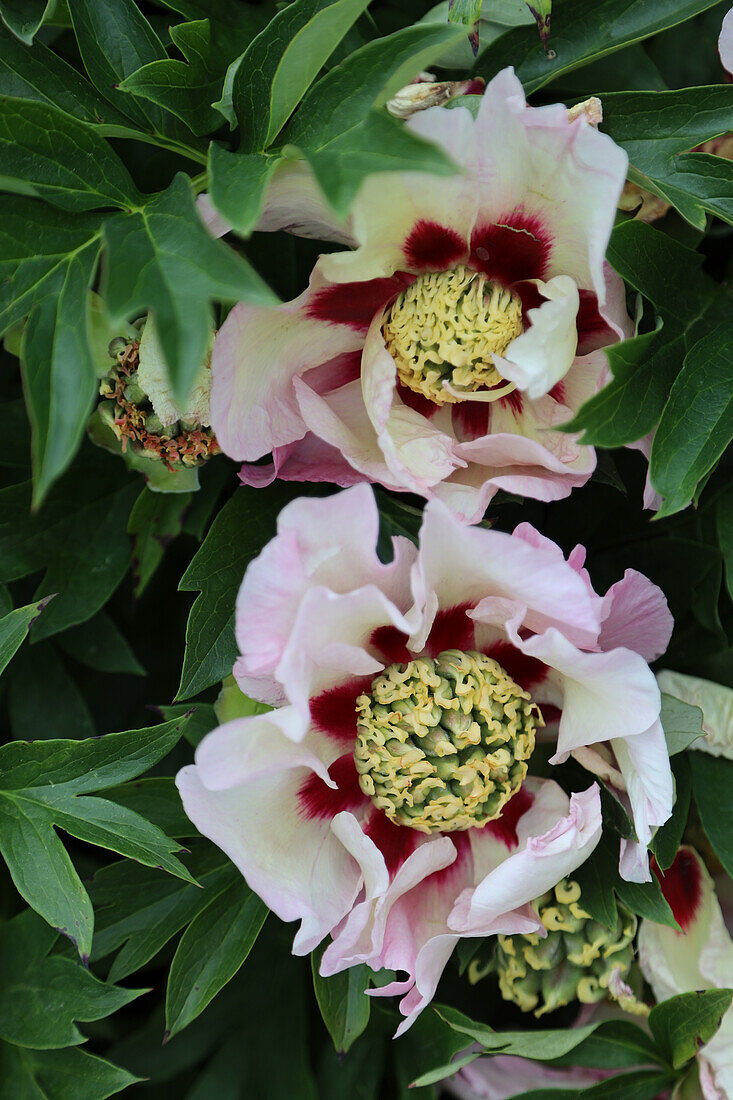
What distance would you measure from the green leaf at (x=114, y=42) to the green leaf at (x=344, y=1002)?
495mm

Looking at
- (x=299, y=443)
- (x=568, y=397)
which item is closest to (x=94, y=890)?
(x=299, y=443)

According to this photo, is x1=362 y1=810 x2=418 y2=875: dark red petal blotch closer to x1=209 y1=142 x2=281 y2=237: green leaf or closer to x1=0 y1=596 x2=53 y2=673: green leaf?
x1=0 y1=596 x2=53 y2=673: green leaf

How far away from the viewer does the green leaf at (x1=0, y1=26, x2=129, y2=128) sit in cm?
53

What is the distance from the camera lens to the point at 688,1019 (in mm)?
649

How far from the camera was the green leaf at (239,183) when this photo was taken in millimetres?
456

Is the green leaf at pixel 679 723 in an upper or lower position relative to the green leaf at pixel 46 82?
lower

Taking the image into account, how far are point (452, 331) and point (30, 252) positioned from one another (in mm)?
205

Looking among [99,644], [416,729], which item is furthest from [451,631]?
[99,644]

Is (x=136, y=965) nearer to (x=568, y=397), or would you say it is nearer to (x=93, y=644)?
(x=93, y=644)

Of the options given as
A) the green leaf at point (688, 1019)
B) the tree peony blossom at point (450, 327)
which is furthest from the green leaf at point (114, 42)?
the green leaf at point (688, 1019)

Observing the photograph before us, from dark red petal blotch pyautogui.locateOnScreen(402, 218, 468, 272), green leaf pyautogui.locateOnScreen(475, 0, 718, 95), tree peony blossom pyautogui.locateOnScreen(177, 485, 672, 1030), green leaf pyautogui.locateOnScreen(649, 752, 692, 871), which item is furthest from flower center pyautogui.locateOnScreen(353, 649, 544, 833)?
green leaf pyautogui.locateOnScreen(475, 0, 718, 95)

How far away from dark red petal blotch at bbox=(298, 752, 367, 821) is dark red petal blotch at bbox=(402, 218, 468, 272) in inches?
10.4

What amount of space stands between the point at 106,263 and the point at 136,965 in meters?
0.43

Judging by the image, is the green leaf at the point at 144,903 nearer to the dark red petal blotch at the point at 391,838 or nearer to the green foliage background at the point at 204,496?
the green foliage background at the point at 204,496
